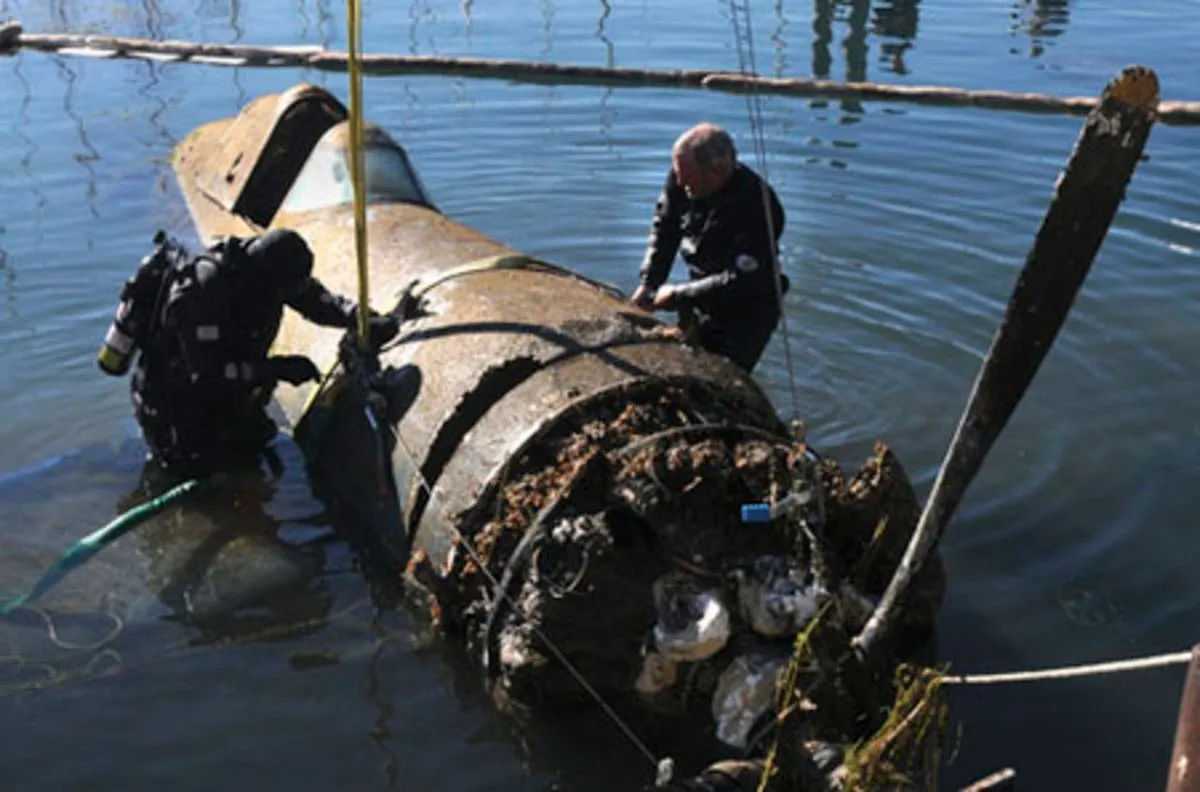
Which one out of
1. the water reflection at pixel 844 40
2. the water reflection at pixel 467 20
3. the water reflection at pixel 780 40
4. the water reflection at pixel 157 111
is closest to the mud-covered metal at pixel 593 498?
the water reflection at pixel 157 111

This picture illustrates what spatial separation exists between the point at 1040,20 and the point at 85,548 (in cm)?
1673

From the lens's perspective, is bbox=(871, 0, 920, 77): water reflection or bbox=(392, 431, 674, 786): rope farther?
bbox=(871, 0, 920, 77): water reflection

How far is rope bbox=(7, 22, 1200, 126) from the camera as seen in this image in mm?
12867

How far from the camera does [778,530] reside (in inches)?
200

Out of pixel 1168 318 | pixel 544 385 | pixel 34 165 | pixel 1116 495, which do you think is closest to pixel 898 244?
pixel 1168 318

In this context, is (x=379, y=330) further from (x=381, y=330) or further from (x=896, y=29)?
(x=896, y=29)

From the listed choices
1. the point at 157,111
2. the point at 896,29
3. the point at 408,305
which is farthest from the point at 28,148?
the point at 896,29

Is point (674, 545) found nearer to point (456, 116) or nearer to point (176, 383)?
point (176, 383)

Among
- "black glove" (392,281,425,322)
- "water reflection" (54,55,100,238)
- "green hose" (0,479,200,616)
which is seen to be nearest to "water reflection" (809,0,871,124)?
"water reflection" (54,55,100,238)

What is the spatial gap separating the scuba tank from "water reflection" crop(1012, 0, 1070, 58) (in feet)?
43.9

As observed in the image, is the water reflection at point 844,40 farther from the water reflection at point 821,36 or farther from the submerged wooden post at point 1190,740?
the submerged wooden post at point 1190,740

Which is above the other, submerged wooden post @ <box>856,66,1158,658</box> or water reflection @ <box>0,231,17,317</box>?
submerged wooden post @ <box>856,66,1158,658</box>

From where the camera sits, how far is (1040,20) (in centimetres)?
1934

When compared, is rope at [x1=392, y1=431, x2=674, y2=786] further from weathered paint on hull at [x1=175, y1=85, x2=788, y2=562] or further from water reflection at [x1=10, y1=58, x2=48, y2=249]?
water reflection at [x1=10, y1=58, x2=48, y2=249]
